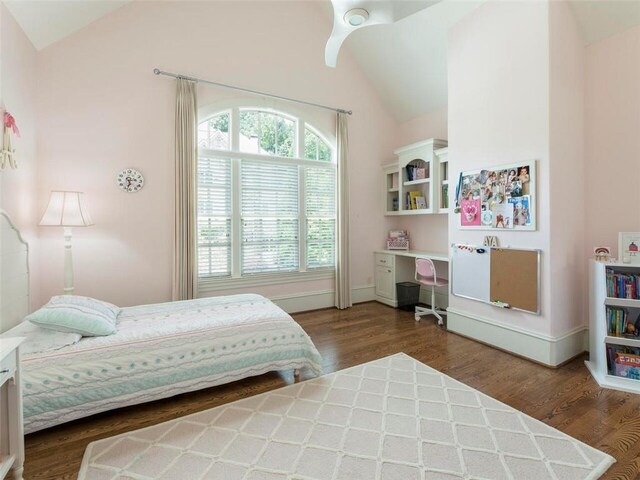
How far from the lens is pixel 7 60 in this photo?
2355 millimetres

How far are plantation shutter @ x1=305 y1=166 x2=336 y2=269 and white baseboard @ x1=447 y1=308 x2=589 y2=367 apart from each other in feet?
6.53

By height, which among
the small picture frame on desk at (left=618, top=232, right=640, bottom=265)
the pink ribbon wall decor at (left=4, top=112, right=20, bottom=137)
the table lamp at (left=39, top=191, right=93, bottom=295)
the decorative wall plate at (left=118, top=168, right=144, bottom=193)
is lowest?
the small picture frame on desk at (left=618, top=232, right=640, bottom=265)

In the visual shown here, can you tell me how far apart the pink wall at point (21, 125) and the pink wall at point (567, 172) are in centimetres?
429

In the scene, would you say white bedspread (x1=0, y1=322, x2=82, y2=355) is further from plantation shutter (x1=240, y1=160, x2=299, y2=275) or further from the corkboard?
the corkboard

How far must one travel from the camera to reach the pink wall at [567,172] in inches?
107

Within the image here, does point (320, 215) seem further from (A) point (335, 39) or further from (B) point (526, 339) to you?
(B) point (526, 339)

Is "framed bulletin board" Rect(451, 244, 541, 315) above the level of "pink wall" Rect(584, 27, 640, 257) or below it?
below

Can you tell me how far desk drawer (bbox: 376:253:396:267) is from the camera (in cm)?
467

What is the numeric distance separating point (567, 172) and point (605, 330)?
53.4 inches

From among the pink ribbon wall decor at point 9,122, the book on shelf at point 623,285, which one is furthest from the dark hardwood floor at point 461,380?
the pink ribbon wall decor at point 9,122

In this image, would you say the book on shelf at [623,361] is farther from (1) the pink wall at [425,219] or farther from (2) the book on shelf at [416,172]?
(2) the book on shelf at [416,172]

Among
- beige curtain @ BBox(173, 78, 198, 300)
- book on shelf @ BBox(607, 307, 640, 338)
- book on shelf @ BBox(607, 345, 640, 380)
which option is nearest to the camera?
book on shelf @ BBox(607, 345, 640, 380)

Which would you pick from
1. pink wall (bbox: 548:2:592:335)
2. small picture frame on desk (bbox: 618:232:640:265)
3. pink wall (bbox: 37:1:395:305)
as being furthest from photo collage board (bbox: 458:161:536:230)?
pink wall (bbox: 37:1:395:305)

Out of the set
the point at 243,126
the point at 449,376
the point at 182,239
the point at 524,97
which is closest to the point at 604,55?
the point at 524,97
